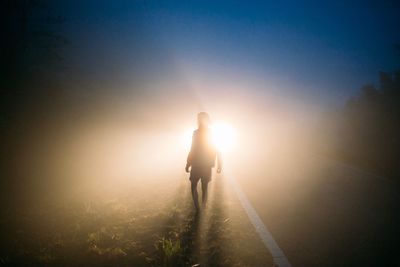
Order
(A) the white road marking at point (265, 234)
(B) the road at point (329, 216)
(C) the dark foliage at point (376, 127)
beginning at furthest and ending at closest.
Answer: (C) the dark foliage at point (376, 127) → (B) the road at point (329, 216) → (A) the white road marking at point (265, 234)

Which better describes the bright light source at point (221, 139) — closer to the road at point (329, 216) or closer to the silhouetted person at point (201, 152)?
the silhouetted person at point (201, 152)

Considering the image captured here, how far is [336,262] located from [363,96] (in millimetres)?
29918

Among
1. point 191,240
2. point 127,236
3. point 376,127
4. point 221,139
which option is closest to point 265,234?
point 191,240

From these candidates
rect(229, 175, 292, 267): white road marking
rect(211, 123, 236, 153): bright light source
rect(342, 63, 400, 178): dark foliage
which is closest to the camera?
rect(229, 175, 292, 267): white road marking

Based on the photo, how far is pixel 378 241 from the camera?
4.80 metres

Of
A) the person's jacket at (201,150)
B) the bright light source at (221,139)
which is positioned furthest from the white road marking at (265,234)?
the bright light source at (221,139)

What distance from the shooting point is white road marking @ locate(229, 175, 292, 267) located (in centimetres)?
404

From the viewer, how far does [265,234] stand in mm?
4953

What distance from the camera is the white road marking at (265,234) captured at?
4.04m

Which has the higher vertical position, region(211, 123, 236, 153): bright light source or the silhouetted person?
region(211, 123, 236, 153): bright light source

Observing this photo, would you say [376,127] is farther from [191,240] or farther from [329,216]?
[191,240]

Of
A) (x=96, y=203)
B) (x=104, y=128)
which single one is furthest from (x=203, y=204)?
(x=104, y=128)

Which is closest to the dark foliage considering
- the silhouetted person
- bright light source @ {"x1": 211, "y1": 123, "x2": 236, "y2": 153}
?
bright light source @ {"x1": 211, "y1": 123, "x2": 236, "y2": 153}

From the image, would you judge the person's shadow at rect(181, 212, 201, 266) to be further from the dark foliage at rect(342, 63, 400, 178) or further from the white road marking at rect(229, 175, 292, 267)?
the dark foliage at rect(342, 63, 400, 178)
